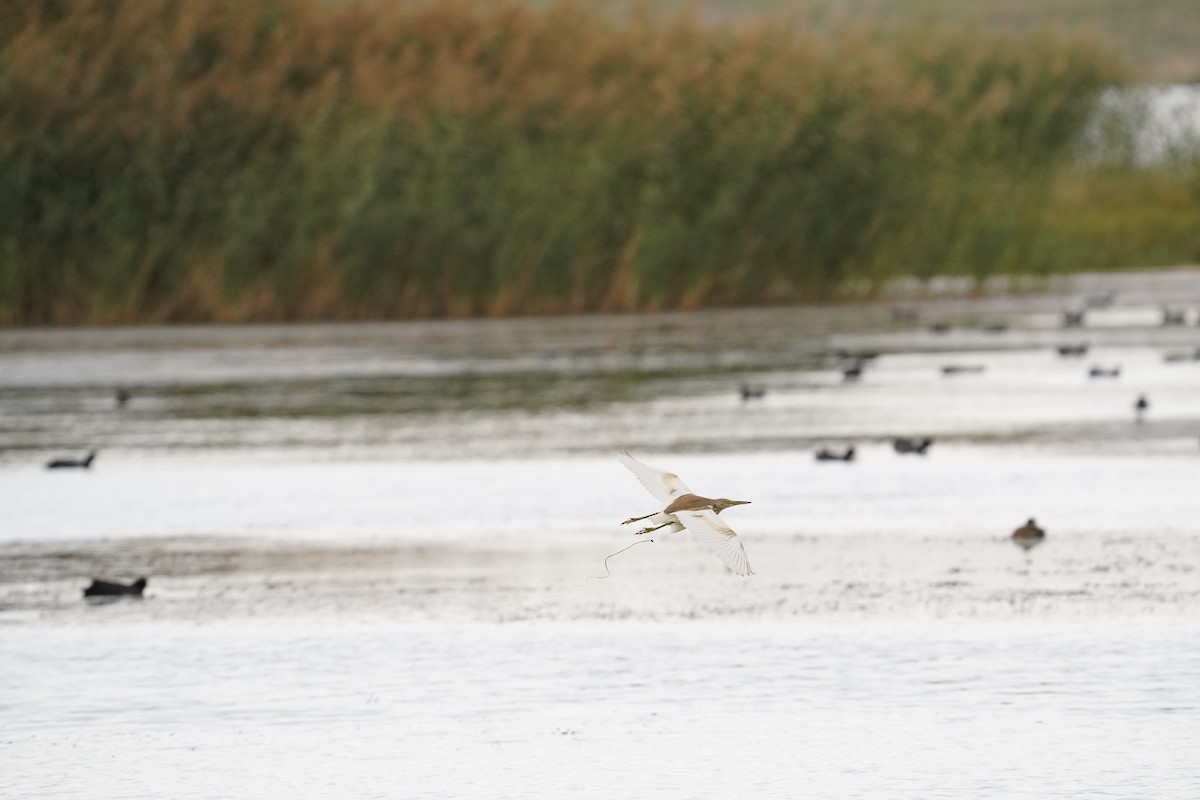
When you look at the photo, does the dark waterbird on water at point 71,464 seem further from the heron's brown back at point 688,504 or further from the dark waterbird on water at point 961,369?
the heron's brown back at point 688,504

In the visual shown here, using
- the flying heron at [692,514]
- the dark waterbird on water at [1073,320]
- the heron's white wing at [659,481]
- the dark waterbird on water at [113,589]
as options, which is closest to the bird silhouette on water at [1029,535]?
the dark waterbird on water at [113,589]

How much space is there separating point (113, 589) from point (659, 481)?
4.77 meters

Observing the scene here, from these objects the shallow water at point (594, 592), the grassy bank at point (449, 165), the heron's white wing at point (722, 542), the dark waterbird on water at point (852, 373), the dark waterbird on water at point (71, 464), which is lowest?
the heron's white wing at point (722, 542)

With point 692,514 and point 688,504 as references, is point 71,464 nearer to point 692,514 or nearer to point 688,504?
point 688,504

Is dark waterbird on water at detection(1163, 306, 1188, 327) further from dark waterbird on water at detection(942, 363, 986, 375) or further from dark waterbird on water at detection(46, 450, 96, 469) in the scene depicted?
dark waterbird on water at detection(46, 450, 96, 469)

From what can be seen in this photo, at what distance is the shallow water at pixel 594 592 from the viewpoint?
27.7 ft

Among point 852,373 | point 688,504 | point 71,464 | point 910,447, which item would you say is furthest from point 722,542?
point 852,373

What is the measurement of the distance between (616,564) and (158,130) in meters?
16.8

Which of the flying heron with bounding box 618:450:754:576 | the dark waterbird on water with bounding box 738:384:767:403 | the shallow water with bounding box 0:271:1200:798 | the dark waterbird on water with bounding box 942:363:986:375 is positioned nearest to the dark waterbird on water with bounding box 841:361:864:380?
the shallow water with bounding box 0:271:1200:798

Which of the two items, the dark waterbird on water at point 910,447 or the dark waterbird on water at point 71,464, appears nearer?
the dark waterbird on water at point 910,447

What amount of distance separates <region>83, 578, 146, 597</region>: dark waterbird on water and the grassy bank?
52.5 feet

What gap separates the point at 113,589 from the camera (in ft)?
38.2

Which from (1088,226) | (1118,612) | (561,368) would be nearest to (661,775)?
(1118,612)

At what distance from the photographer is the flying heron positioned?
23.6ft
